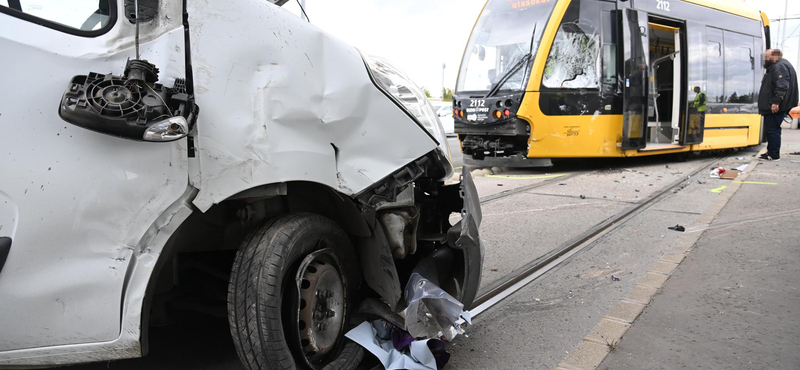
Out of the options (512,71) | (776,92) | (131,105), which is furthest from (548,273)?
(776,92)

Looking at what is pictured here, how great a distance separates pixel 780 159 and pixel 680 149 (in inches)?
79.4

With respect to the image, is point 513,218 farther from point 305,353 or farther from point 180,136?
point 180,136

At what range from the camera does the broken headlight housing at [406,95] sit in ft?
8.59

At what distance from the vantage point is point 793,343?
3055 mm

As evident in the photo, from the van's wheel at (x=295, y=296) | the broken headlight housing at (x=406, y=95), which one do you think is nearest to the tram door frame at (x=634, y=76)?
the broken headlight housing at (x=406, y=95)

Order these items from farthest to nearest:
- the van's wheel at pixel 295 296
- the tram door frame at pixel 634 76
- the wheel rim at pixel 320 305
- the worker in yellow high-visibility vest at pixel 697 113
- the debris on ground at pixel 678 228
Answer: the worker in yellow high-visibility vest at pixel 697 113 < the tram door frame at pixel 634 76 < the debris on ground at pixel 678 228 < the wheel rim at pixel 320 305 < the van's wheel at pixel 295 296

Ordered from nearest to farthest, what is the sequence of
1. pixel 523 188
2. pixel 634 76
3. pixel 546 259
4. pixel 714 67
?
pixel 546 259, pixel 523 188, pixel 634 76, pixel 714 67

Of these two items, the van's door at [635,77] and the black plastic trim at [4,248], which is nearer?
the black plastic trim at [4,248]

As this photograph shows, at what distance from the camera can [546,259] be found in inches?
186

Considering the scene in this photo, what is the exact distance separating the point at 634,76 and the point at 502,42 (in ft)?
8.18

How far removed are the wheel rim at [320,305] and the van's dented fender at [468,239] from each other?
622 mm

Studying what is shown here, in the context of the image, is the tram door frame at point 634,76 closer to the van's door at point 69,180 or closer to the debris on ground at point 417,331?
the debris on ground at point 417,331

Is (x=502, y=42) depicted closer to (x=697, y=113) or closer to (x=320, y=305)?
(x=697, y=113)

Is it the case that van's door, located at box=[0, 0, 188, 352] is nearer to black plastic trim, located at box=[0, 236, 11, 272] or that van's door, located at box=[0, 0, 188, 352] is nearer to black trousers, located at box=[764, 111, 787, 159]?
black plastic trim, located at box=[0, 236, 11, 272]
